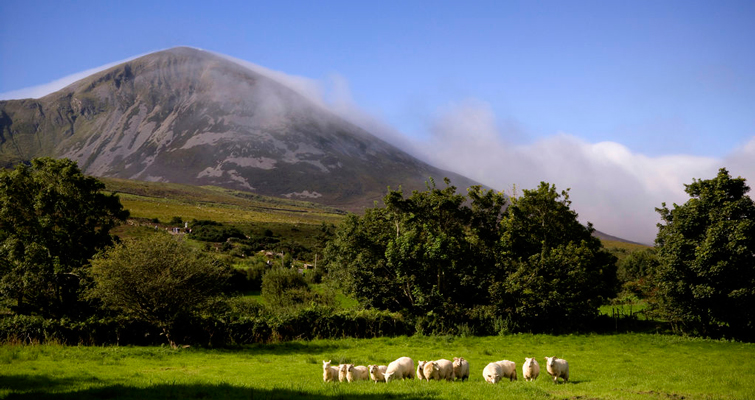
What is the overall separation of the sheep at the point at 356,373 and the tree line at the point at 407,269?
43.1ft

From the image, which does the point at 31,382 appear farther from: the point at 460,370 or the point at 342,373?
the point at 460,370

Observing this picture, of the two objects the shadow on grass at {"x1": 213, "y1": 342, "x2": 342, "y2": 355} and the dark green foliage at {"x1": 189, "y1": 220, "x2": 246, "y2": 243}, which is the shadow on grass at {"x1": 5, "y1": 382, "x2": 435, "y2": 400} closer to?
the shadow on grass at {"x1": 213, "y1": 342, "x2": 342, "y2": 355}

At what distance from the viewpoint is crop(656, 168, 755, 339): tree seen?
96.7 feet

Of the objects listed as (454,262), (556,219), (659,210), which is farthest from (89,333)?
(659,210)

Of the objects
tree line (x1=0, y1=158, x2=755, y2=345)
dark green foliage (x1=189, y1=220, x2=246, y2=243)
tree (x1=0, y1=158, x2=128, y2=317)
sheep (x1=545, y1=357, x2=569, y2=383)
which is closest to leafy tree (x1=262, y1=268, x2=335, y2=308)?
tree line (x1=0, y1=158, x2=755, y2=345)

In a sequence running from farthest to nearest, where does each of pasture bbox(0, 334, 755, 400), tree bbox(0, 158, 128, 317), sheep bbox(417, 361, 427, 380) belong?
tree bbox(0, 158, 128, 317) < sheep bbox(417, 361, 427, 380) < pasture bbox(0, 334, 755, 400)

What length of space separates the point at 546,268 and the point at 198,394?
28040 mm

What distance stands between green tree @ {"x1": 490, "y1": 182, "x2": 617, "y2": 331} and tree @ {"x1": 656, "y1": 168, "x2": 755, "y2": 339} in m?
5.12

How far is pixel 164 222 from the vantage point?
363 ft

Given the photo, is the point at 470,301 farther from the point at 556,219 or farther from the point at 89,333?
the point at 89,333

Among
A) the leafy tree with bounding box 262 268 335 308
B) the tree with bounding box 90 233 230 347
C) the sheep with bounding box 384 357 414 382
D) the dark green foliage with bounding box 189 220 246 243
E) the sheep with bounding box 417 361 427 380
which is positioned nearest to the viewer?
the sheep with bounding box 384 357 414 382

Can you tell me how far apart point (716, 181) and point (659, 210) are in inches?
152

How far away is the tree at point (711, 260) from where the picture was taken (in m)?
29.5

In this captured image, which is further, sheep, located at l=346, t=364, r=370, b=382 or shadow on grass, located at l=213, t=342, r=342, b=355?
shadow on grass, located at l=213, t=342, r=342, b=355
